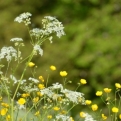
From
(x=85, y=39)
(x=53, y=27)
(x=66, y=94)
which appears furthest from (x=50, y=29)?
(x=85, y=39)

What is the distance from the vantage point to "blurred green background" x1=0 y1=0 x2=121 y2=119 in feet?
27.3

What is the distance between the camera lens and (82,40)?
8500 mm

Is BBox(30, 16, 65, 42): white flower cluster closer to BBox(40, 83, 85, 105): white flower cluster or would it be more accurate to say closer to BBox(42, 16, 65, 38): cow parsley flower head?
BBox(42, 16, 65, 38): cow parsley flower head

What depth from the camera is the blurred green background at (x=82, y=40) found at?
8.33 m

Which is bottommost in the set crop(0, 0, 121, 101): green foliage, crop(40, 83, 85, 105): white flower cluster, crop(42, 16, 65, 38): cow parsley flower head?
crop(40, 83, 85, 105): white flower cluster

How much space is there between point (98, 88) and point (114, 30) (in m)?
1.08

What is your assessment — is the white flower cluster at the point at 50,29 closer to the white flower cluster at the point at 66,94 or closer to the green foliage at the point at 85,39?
the white flower cluster at the point at 66,94

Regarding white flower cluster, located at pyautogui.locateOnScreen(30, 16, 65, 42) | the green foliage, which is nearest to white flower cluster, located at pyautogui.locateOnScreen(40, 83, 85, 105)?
white flower cluster, located at pyautogui.locateOnScreen(30, 16, 65, 42)

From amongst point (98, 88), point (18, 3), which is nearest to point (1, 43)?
point (18, 3)

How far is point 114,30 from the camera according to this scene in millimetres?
8422

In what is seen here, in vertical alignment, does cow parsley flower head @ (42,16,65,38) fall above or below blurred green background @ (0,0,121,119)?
below

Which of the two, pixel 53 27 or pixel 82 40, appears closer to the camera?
pixel 53 27

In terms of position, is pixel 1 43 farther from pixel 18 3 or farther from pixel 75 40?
pixel 75 40

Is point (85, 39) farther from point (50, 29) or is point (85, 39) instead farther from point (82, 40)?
point (50, 29)
